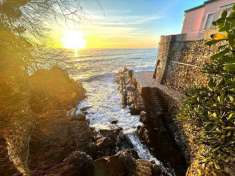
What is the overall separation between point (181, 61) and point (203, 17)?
13.4 feet

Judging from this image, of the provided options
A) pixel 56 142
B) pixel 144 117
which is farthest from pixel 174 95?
pixel 56 142

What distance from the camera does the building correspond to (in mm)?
9839

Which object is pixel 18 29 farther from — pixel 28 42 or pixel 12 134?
pixel 12 134

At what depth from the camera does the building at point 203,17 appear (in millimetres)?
9839

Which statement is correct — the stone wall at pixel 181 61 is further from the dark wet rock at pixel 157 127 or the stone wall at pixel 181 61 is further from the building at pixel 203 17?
the dark wet rock at pixel 157 127

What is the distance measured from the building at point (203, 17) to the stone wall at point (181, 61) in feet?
1.49

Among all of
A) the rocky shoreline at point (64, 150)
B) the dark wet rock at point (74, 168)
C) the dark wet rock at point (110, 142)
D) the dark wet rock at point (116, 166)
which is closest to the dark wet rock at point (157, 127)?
the rocky shoreline at point (64, 150)

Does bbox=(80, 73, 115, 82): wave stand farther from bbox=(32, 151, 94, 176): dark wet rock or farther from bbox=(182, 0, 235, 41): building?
bbox=(32, 151, 94, 176): dark wet rock

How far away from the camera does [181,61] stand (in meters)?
11.1

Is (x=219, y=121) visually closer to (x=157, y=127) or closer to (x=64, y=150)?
(x=64, y=150)

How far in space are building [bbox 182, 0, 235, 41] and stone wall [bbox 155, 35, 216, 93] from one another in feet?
1.49

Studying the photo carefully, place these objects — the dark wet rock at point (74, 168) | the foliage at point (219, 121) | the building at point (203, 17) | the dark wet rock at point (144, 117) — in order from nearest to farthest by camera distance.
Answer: the foliage at point (219, 121), the dark wet rock at point (74, 168), the building at point (203, 17), the dark wet rock at point (144, 117)

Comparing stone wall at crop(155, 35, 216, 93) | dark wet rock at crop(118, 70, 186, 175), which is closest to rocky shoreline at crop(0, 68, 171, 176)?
dark wet rock at crop(118, 70, 186, 175)

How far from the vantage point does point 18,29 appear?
2707mm
